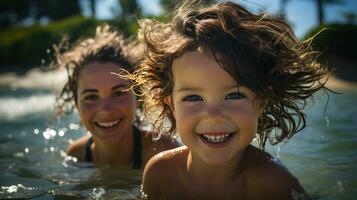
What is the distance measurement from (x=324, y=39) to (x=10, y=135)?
13.1m

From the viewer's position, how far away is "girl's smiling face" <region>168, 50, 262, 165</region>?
275 centimetres

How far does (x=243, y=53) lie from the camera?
2.90 metres

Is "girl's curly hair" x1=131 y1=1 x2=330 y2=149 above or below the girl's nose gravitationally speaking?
above

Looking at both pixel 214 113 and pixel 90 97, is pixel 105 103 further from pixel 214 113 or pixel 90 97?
pixel 214 113

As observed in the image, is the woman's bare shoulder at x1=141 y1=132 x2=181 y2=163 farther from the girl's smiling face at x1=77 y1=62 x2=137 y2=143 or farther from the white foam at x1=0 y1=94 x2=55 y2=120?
the white foam at x1=0 y1=94 x2=55 y2=120

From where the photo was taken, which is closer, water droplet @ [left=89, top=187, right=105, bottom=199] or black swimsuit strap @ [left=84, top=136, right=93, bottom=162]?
water droplet @ [left=89, top=187, right=105, bottom=199]

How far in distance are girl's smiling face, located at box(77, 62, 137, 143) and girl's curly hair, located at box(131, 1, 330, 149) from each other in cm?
110

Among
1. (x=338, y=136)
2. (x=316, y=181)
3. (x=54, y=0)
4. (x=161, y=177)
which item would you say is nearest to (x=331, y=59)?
(x=338, y=136)

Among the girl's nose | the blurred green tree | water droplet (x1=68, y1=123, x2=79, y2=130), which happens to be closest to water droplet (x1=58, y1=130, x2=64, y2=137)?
water droplet (x1=68, y1=123, x2=79, y2=130)

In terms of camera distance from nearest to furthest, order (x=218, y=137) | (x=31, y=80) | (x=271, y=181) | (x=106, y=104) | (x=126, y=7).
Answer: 1. (x=218, y=137)
2. (x=271, y=181)
3. (x=106, y=104)
4. (x=31, y=80)
5. (x=126, y=7)

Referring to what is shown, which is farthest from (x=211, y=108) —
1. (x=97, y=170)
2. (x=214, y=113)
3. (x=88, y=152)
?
(x=88, y=152)

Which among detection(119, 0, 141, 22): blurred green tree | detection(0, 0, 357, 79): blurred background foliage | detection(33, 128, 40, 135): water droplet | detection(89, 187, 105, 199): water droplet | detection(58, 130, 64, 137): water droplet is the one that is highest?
detection(119, 0, 141, 22): blurred green tree

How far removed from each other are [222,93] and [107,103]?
6.48 feet

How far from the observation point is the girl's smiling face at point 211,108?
275 centimetres
